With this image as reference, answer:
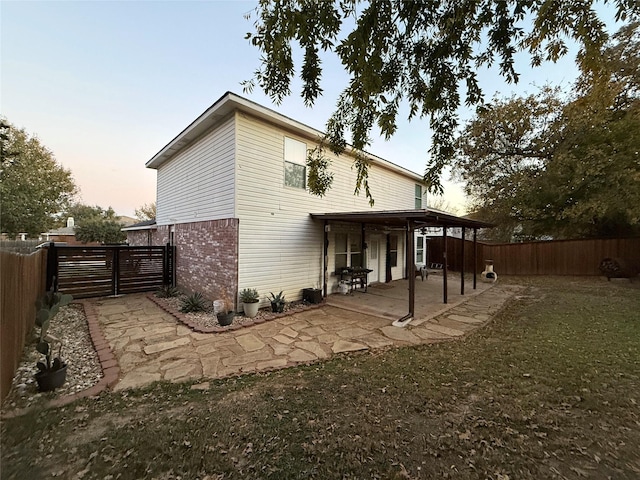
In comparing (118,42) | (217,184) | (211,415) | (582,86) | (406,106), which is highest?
(582,86)

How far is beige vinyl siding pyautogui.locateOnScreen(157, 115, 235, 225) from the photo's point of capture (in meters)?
6.21

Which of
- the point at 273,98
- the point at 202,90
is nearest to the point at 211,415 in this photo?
the point at 273,98

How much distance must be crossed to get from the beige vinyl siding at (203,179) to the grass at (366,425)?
13.8ft

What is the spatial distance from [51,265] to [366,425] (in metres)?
8.48

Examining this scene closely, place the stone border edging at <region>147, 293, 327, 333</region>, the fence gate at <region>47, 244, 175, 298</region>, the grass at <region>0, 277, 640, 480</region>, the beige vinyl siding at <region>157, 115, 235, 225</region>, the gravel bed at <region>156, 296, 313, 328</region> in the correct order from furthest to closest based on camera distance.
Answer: the fence gate at <region>47, 244, 175, 298</region> < the beige vinyl siding at <region>157, 115, 235, 225</region> < the gravel bed at <region>156, 296, 313, 328</region> < the stone border edging at <region>147, 293, 327, 333</region> < the grass at <region>0, 277, 640, 480</region>

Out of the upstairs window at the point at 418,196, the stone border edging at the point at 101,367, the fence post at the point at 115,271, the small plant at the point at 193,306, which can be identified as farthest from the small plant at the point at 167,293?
the upstairs window at the point at 418,196

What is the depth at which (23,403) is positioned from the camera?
106 inches

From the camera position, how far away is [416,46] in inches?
125

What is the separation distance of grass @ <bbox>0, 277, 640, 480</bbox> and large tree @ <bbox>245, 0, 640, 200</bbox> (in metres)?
2.51

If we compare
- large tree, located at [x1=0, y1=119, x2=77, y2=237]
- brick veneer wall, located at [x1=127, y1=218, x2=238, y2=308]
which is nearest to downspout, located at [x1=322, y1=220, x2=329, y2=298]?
brick veneer wall, located at [x1=127, y1=218, x2=238, y2=308]

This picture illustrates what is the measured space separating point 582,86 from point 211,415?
15888mm

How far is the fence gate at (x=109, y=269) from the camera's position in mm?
6920

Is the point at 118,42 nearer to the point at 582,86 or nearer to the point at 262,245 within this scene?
the point at 262,245

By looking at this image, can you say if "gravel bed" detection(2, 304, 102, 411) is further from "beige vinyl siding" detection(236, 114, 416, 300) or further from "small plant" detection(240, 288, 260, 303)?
"beige vinyl siding" detection(236, 114, 416, 300)
